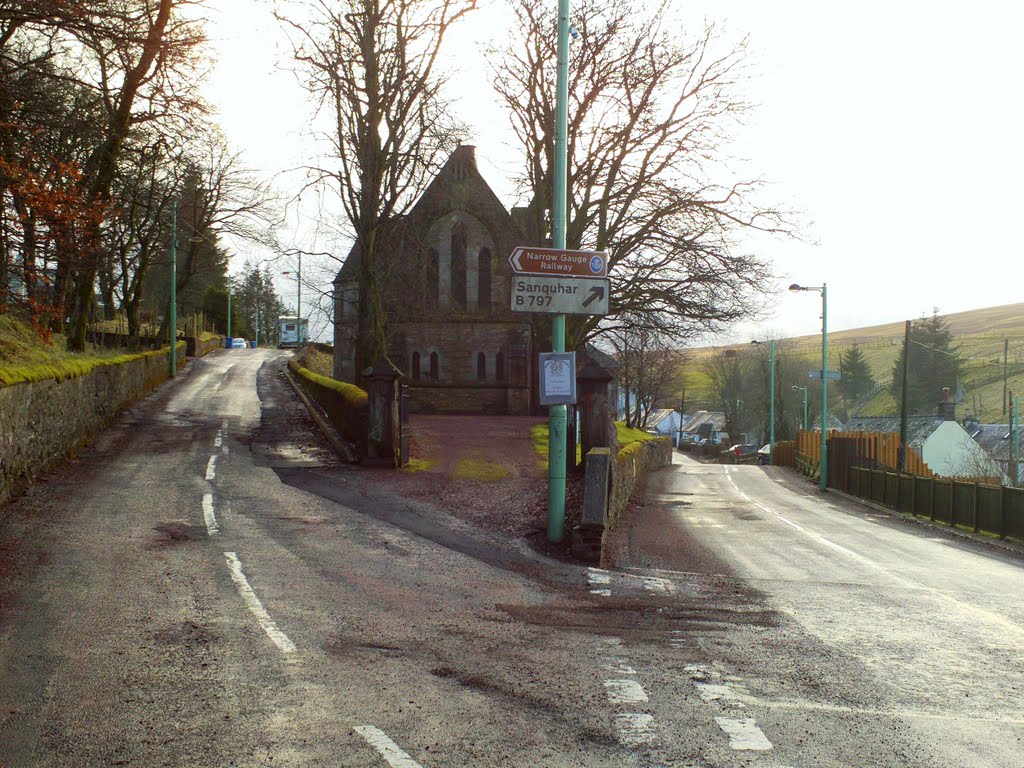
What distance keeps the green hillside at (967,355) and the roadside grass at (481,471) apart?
170 feet

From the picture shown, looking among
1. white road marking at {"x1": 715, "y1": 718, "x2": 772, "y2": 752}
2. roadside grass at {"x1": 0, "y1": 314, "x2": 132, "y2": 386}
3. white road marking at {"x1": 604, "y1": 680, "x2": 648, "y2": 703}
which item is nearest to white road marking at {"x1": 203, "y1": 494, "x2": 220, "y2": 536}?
roadside grass at {"x1": 0, "y1": 314, "x2": 132, "y2": 386}

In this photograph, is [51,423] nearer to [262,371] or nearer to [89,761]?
[89,761]

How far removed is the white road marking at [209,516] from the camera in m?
12.6

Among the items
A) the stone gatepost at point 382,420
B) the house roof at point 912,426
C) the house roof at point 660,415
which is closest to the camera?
the stone gatepost at point 382,420

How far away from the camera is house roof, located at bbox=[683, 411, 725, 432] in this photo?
134125 millimetres

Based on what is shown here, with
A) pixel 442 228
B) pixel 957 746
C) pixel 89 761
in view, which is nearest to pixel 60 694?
pixel 89 761

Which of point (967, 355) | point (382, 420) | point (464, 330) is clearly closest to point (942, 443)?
point (464, 330)

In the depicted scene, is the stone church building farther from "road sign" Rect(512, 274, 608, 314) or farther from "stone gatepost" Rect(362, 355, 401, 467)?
"road sign" Rect(512, 274, 608, 314)

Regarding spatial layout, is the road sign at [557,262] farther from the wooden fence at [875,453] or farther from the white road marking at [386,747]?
the wooden fence at [875,453]

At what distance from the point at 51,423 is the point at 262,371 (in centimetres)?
3420

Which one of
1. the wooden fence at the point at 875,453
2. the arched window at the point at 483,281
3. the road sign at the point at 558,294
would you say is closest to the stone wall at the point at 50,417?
the road sign at the point at 558,294

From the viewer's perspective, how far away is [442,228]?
152 ft

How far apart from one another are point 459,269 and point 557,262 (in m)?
35.8

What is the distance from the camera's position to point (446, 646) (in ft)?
24.5
